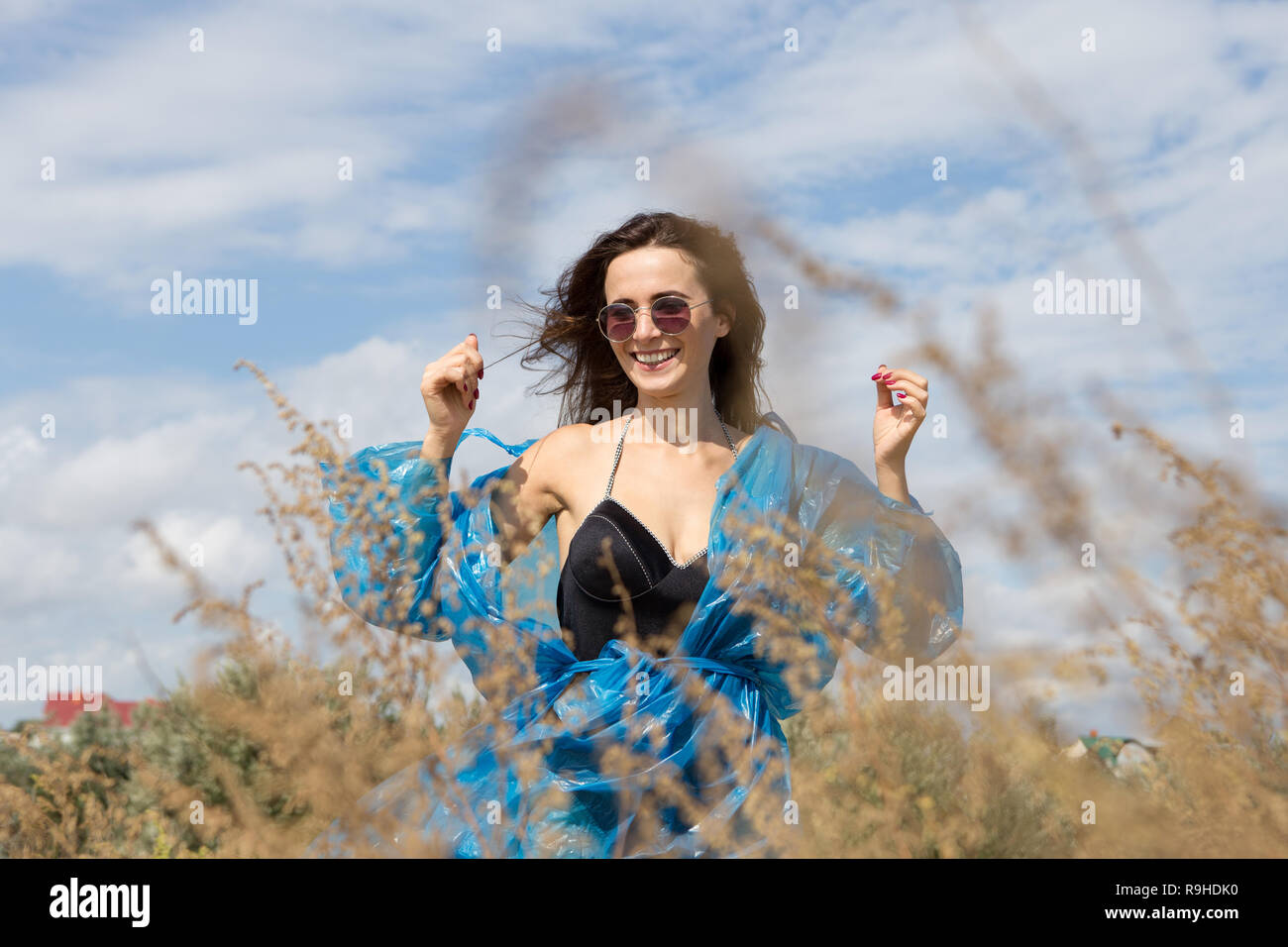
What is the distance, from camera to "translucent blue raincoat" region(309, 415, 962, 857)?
2502 millimetres

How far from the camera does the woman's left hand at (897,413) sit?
2.89m

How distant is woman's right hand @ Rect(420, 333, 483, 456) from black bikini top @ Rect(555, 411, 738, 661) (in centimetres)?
44

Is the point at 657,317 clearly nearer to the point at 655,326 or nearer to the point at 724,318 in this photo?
the point at 655,326

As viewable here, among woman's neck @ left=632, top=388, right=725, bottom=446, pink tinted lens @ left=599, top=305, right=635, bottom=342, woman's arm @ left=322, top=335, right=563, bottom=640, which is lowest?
woman's arm @ left=322, top=335, right=563, bottom=640

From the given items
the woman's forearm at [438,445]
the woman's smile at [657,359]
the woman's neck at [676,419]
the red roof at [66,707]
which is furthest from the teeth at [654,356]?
the red roof at [66,707]

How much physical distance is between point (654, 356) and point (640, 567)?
60 cm

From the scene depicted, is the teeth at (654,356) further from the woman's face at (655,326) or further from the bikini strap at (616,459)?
the bikini strap at (616,459)

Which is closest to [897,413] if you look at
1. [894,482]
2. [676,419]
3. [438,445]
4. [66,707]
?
[894,482]

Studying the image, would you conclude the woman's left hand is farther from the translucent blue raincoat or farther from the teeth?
the teeth

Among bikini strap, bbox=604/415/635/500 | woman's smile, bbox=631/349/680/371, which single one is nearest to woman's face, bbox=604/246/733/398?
woman's smile, bbox=631/349/680/371

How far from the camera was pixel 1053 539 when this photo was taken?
185 centimetres

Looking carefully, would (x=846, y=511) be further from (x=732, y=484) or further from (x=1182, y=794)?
(x=1182, y=794)
